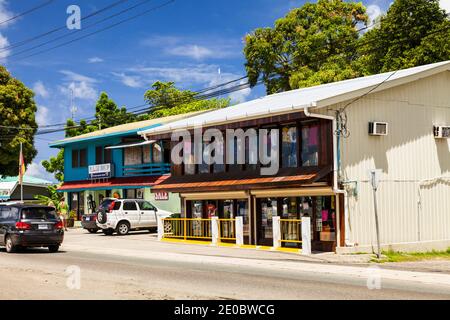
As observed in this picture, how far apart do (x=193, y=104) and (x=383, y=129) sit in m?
44.3

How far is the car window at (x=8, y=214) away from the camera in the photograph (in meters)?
22.2

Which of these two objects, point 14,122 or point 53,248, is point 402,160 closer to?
point 53,248

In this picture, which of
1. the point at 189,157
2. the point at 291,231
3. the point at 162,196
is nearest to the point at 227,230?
the point at 291,231

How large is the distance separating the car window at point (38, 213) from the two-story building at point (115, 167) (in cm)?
1463

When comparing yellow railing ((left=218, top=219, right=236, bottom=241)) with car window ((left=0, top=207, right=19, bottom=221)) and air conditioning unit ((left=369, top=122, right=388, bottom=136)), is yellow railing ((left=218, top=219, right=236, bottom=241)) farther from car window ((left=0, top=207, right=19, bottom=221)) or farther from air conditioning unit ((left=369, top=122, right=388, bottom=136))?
car window ((left=0, top=207, right=19, bottom=221))

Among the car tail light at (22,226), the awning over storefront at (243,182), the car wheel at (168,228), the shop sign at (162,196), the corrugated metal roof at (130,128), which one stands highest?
the corrugated metal roof at (130,128)

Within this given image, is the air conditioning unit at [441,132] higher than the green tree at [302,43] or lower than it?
lower

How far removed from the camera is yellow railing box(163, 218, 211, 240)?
27656 millimetres

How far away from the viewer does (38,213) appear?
22312mm

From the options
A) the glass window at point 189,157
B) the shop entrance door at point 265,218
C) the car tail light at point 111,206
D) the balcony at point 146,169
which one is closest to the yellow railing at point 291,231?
the shop entrance door at point 265,218

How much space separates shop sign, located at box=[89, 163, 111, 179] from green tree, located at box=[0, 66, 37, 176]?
10094 mm

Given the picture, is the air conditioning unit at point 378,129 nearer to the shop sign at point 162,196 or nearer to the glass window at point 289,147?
the glass window at point 289,147

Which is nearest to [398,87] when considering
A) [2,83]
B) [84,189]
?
[84,189]

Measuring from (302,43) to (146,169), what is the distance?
57.2ft
